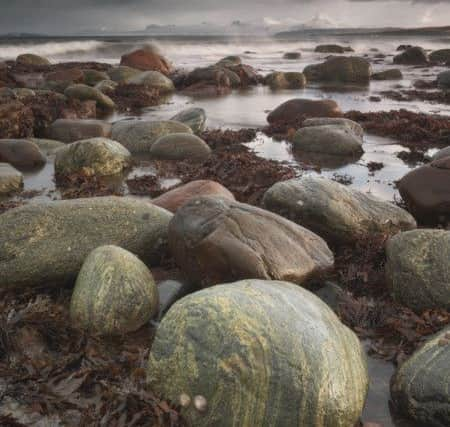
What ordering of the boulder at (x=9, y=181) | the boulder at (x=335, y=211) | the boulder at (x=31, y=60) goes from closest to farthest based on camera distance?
the boulder at (x=335, y=211)
the boulder at (x=9, y=181)
the boulder at (x=31, y=60)

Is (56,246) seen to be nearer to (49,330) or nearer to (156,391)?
(49,330)

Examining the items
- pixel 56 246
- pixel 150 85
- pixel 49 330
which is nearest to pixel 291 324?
pixel 49 330

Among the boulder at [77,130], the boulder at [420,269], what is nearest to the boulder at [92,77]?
the boulder at [77,130]

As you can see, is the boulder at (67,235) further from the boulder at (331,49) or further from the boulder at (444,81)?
the boulder at (331,49)

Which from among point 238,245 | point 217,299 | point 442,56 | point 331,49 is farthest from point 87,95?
point 331,49

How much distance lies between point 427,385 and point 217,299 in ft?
4.14

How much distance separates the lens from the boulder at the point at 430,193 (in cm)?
575

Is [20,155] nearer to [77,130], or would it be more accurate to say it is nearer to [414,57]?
[77,130]

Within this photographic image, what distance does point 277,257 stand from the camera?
13.4ft

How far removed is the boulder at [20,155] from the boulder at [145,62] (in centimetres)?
1961

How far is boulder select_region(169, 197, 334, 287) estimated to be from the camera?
13.0 feet

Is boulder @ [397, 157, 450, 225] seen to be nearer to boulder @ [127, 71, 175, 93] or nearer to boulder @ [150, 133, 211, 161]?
boulder @ [150, 133, 211, 161]

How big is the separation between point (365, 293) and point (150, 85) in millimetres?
17304

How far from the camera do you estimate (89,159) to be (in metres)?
7.96
